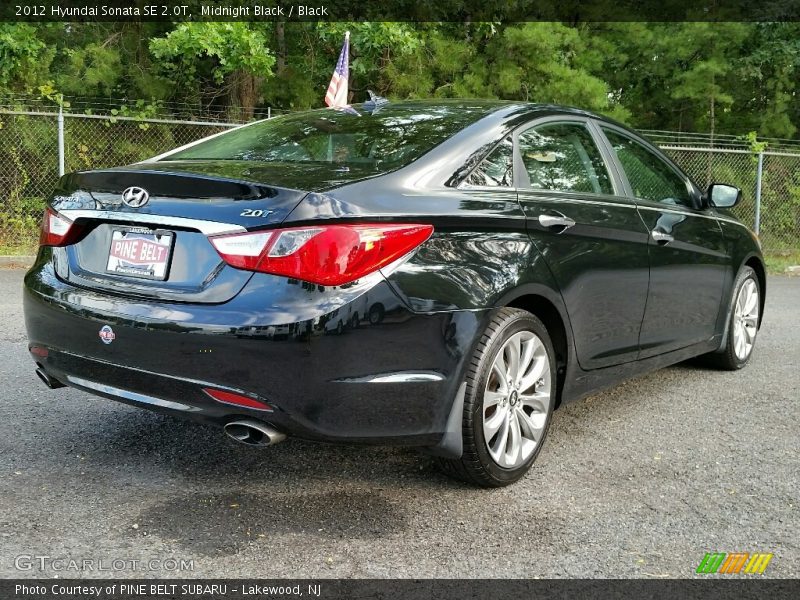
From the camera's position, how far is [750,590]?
256 cm

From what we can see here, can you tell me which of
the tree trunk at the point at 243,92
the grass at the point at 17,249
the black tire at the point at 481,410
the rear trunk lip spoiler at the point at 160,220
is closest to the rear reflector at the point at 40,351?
the rear trunk lip spoiler at the point at 160,220

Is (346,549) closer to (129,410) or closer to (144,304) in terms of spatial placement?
(144,304)

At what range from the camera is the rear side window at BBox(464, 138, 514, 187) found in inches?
130

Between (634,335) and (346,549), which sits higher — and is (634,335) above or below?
above

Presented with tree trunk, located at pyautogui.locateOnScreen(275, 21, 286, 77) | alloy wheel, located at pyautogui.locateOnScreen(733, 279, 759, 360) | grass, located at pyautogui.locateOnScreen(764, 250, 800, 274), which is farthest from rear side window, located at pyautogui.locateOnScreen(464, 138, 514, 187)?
tree trunk, located at pyautogui.locateOnScreen(275, 21, 286, 77)

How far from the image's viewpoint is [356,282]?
8.91 feet

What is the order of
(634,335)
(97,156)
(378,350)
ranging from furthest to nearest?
(97,156)
(634,335)
(378,350)

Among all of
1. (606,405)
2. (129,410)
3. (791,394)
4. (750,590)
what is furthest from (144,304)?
(791,394)

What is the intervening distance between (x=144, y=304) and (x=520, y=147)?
172 centimetres

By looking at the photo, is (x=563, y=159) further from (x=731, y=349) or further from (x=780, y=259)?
(x=780, y=259)

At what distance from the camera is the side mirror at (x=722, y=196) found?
493 cm

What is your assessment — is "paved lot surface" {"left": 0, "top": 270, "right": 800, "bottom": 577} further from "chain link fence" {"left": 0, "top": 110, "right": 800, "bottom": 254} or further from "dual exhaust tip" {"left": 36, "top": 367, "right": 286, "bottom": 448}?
"chain link fence" {"left": 0, "top": 110, "right": 800, "bottom": 254}

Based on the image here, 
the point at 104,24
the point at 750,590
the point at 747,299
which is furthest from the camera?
the point at 104,24
